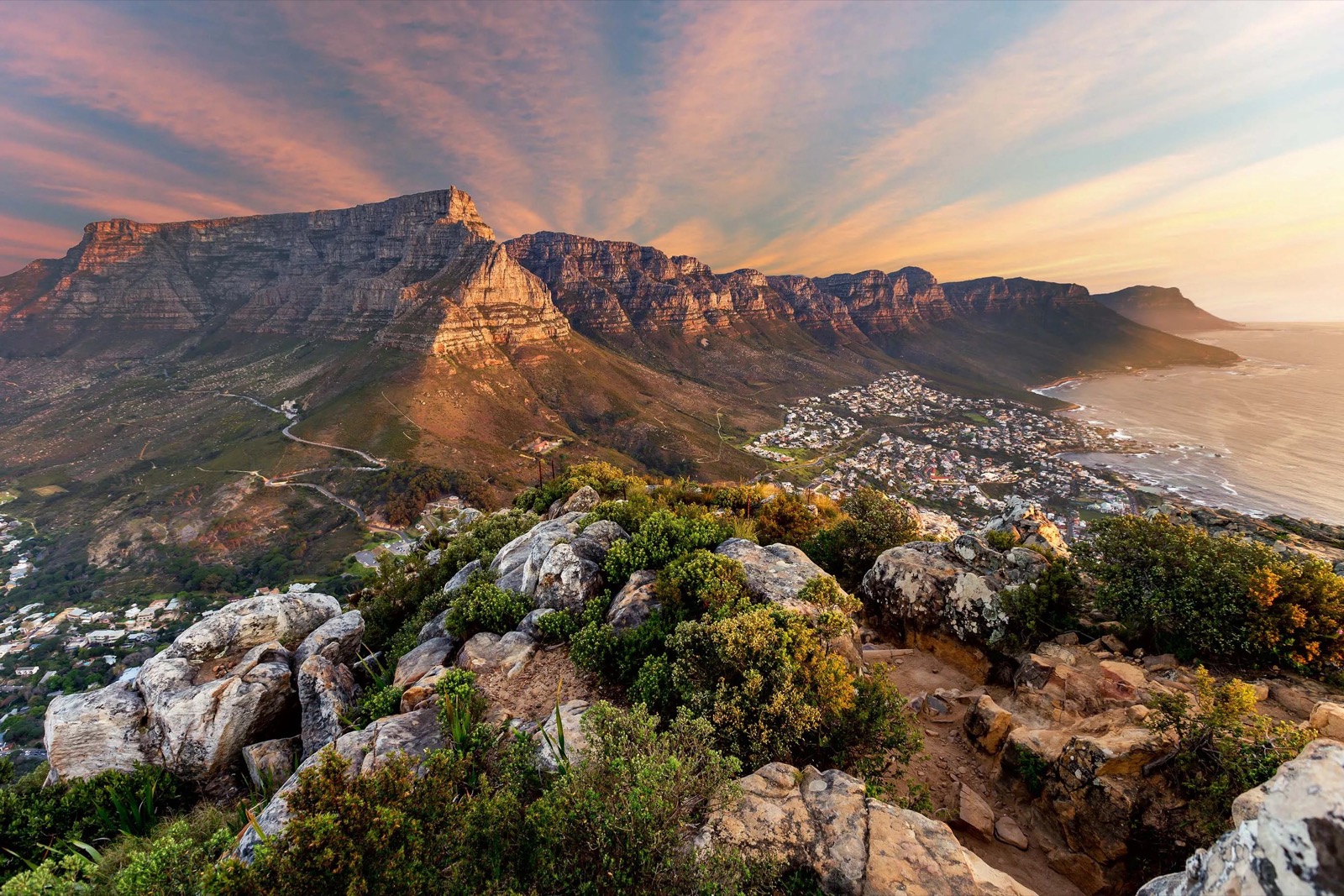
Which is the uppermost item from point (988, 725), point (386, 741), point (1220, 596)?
point (1220, 596)

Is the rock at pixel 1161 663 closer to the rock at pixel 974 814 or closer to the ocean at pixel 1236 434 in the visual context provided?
the rock at pixel 974 814

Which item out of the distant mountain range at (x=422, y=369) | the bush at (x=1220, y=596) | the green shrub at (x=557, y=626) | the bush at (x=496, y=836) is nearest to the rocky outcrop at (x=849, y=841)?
the bush at (x=496, y=836)

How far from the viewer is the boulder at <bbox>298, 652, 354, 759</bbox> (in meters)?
10.5

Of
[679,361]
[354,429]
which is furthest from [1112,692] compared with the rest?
[679,361]

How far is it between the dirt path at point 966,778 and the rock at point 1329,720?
4076 millimetres

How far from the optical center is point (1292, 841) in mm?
3309

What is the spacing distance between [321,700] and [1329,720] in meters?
19.1

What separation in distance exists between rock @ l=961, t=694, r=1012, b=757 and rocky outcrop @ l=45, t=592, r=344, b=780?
16196 mm

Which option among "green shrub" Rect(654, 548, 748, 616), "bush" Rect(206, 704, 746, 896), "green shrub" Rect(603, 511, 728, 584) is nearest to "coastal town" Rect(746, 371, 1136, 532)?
"green shrub" Rect(603, 511, 728, 584)

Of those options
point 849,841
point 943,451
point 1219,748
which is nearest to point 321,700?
point 849,841

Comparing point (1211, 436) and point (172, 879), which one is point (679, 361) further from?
point (172, 879)

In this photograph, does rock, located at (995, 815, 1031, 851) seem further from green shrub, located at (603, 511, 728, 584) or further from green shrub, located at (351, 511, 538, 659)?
green shrub, located at (351, 511, 538, 659)

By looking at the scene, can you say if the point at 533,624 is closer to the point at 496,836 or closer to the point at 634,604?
the point at 634,604

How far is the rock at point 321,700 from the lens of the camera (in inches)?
411
